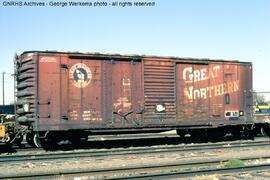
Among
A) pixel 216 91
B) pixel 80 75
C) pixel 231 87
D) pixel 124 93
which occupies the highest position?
pixel 80 75

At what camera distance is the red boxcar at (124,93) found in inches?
574

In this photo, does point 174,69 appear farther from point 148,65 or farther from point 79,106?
point 79,106

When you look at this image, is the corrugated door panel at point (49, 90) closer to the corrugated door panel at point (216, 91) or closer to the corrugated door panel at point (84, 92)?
the corrugated door panel at point (84, 92)

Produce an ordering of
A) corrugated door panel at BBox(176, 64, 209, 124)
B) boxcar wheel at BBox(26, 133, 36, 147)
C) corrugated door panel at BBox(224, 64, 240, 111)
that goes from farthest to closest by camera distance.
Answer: corrugated door panel at BBox(224, 64, 240, 111) → corrugated door panel at BBox(176, 64, 209, 124) → boxcar wheel at BBox(26, 133, 36, 147)

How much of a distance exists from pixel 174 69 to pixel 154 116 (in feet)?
7.45

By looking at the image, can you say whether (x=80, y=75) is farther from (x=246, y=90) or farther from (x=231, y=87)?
(x=246, y=90)

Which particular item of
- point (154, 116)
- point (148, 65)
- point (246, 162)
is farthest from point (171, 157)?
point (148, 65)

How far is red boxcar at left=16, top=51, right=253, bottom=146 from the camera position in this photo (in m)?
14.6

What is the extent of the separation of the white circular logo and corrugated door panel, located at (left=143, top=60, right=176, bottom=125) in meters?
2.45

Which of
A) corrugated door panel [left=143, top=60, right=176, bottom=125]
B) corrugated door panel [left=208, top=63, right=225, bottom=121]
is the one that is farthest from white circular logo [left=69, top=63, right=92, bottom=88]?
corrugated door panel [left=208, top=63, right=225, bottom=121]

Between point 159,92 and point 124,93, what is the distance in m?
1.57

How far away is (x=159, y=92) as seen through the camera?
16312 millimetres

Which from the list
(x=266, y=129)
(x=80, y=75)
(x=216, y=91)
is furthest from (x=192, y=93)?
(x=266, y=129)

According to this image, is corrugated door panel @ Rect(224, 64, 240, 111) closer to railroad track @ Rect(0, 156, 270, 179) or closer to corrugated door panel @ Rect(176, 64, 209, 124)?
corrugated door panel @ Rect(176, 64, 209, 124)
